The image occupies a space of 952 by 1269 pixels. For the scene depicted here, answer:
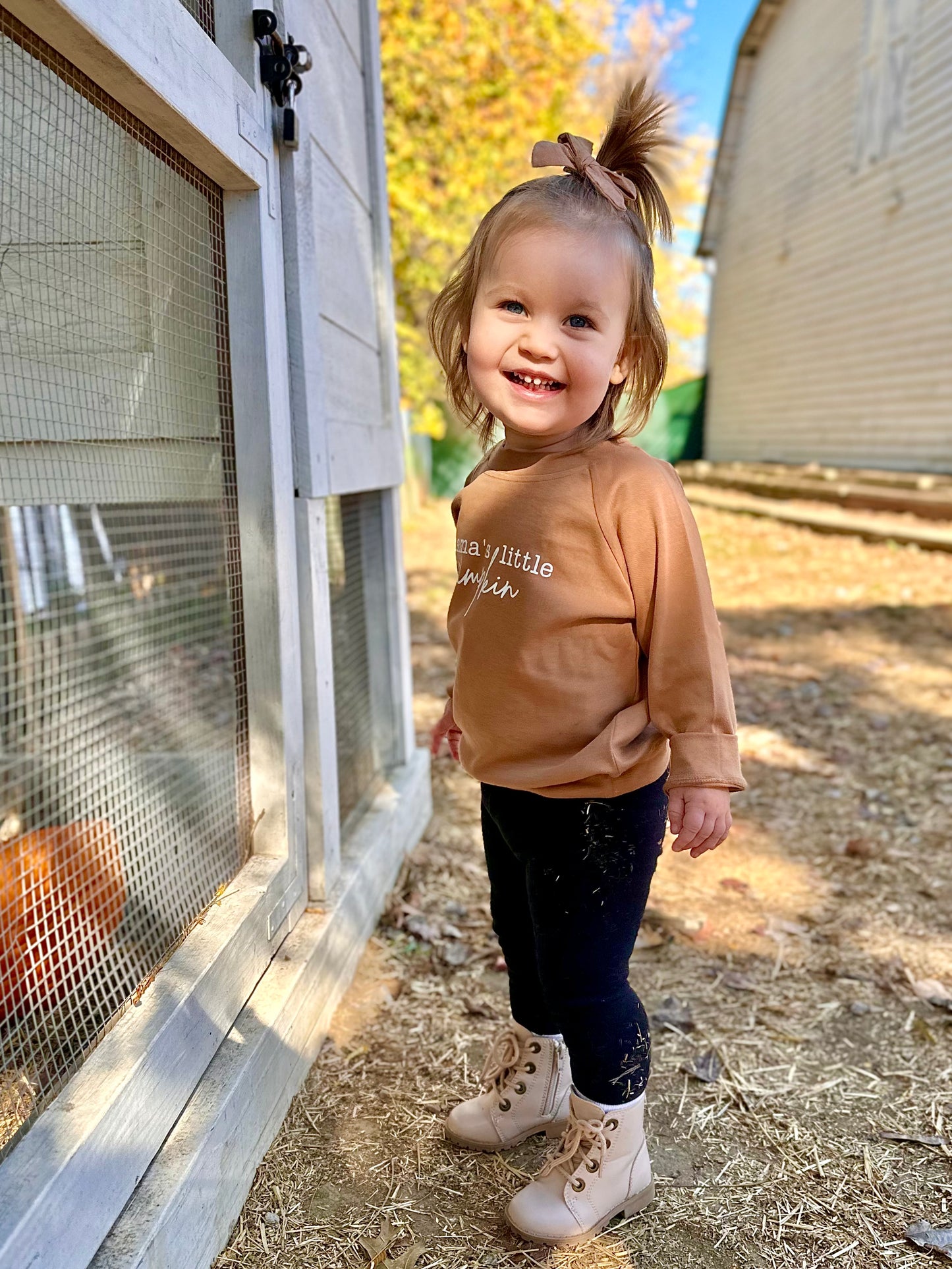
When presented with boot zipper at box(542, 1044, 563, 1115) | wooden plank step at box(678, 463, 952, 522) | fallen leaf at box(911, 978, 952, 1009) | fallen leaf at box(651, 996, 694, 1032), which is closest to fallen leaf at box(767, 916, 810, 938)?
fallen leaf at box(911, 978, 952, 1009)

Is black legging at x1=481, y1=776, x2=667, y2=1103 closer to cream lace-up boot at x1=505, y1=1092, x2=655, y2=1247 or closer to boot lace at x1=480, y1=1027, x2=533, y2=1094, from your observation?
cream lace-up boot at x1=505, y1=1092, x2=655, y2=1247

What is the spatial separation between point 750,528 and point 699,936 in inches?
310

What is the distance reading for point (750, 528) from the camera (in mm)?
10172

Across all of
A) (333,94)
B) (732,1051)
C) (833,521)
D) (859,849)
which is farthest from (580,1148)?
(833,521)

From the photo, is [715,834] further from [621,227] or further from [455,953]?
[455,953]

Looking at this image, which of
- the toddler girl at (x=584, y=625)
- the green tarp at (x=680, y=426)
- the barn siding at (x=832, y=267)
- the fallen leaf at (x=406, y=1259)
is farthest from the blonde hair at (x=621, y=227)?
the green tarp at (x=680, y=426)

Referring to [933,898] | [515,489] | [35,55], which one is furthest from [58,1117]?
[933,898]

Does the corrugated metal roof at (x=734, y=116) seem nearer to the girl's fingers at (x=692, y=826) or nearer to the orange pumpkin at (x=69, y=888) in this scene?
the orange pumpkin at (x=69, y=888)

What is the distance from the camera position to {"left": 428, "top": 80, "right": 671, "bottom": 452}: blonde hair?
1.53 meters

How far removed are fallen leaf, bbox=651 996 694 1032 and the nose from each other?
1.61m

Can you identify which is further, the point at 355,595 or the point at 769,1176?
the point at 355,595

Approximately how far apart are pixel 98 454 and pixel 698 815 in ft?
4.12

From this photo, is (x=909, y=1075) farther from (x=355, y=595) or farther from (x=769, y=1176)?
(x=355, y=595)

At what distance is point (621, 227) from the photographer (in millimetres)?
1530
